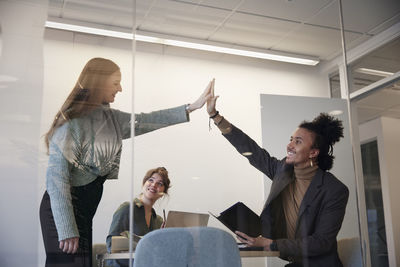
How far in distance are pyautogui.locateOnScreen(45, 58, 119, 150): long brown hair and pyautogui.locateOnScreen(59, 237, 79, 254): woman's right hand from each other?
2.10 ft

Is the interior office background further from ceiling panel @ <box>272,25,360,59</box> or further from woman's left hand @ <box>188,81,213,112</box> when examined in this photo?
ceiling panel @ <box>272,25,360,59</box>

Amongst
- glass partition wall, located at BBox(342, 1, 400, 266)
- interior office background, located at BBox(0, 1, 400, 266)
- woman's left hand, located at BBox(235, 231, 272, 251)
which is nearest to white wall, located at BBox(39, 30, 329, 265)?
interior office background, located at BBox(0, 1, 400, 266)

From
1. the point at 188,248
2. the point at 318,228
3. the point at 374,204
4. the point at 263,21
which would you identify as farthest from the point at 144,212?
the point at 374,204

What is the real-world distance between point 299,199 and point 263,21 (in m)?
1.41

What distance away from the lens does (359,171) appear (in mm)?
4129

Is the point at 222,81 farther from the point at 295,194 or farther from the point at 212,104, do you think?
the point at 295,194

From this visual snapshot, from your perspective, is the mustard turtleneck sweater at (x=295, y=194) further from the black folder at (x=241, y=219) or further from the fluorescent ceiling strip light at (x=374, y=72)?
the fluorescent ceiling strip light at (x=374, y=72)

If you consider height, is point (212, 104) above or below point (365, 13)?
below

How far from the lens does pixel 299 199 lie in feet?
12.5

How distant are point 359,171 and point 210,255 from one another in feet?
4.76

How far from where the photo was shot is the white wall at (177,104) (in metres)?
3.52

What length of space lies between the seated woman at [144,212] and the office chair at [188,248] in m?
0.12

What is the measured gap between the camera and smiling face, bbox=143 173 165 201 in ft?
11.4

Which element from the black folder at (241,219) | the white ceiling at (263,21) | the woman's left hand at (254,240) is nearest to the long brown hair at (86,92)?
the white ceiling at (263,21)
